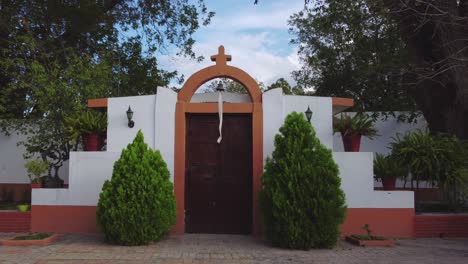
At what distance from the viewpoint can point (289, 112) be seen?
9102 millimetres

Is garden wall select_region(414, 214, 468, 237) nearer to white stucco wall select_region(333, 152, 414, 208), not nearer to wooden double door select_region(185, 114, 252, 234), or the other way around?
white stucco wall select_region(333, 152, 414, 208)

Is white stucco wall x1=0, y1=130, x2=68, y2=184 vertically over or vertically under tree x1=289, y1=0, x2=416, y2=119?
under

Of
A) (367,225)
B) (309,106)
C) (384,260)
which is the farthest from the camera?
(309,106)

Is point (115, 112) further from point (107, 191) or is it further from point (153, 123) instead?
point (107, 191)

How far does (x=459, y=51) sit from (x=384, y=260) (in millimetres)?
4903

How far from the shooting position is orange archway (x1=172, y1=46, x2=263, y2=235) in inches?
350

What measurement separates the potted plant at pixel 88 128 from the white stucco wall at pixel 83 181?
0.35m

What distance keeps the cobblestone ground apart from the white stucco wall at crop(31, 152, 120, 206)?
0.85m

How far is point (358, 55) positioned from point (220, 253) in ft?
36.5

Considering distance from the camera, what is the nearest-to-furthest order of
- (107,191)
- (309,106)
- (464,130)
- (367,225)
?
1. (107,191)
2. (367,225)
3. (309,106)
4. (464,130)

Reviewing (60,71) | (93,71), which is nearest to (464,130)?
(93,71)

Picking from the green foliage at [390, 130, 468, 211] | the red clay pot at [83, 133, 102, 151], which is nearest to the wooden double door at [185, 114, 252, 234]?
the red clay pot at [83, 133, 102, 151]

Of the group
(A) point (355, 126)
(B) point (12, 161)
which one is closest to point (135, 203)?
(A) point (355, 126)

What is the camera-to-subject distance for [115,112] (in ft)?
30.0
